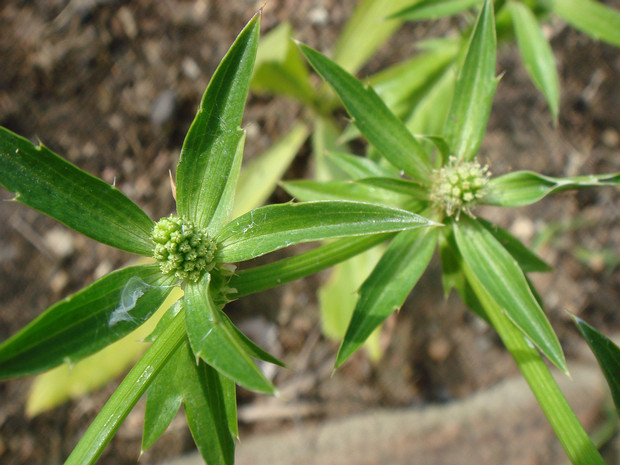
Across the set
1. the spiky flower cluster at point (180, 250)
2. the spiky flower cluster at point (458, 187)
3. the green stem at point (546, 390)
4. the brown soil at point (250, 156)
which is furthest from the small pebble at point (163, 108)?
the green stem at point (546, 390)

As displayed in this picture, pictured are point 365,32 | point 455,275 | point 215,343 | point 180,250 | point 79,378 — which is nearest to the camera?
point 215,343

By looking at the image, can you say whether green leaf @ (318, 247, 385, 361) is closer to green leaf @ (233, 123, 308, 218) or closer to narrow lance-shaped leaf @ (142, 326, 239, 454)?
green leaf @ (233, 123, 308, 218)

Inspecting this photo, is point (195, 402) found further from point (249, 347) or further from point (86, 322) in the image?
point (86, 322)

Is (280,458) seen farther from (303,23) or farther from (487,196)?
(303,23)

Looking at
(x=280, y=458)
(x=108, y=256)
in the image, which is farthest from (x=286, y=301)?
(x=108, y=256)

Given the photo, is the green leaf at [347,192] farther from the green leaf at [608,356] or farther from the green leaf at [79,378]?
the green leaf at [79,378]

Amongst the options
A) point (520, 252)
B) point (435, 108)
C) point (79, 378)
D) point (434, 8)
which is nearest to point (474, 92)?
point (520, 252)
